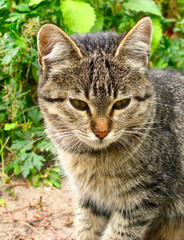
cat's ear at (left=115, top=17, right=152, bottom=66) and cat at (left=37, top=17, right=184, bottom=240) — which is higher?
cat's ear at (left=115, top=17, right=152, bottom=66)

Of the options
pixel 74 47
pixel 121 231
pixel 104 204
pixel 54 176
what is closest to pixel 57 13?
pixel 74 47

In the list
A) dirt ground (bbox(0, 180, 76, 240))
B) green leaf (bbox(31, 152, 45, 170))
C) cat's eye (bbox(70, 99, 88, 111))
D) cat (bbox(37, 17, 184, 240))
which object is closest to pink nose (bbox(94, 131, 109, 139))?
cat (bbox(37, 17, 184, 240))

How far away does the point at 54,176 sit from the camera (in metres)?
3.65

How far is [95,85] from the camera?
2275 millimetres

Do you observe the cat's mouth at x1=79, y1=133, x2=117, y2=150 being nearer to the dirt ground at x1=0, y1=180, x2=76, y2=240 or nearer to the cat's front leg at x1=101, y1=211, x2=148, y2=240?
the cat's front leg at x1=101, y1=211, x2=148, y2=240

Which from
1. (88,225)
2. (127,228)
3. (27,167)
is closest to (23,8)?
(27,167)

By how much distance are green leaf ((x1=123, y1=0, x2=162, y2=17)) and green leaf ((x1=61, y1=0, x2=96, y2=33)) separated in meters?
0.60

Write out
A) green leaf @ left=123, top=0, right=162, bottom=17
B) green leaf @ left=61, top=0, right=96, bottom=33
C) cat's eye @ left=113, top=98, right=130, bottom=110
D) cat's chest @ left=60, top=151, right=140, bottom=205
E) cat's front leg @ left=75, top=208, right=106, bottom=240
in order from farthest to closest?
green leaf @ left=123, top=0, right=162, bottom=17 < green leaf @ left=61, top=0, right=96, bottom=33 < cat's front leg @ left=75, top=208, right=106, bottom=240 < cat's chest @ left=60, top=151, right=140, bottom=205 < cat's eye @ left=113, top=98, right=130, bottom=110

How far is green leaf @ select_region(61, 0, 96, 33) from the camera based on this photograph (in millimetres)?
3375

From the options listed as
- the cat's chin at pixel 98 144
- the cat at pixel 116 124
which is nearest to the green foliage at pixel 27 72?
the cat at pixel 116 124

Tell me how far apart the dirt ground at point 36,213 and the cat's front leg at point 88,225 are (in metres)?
0.13

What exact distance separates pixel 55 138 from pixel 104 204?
0.68m

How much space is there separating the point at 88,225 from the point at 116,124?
114 cm

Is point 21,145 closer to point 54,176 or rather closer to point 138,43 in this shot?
point 54,176
